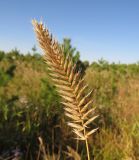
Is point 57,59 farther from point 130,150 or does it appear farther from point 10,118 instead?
→ point 10,118

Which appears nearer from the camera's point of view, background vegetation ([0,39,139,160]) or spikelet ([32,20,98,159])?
spikelet ([32,20,98,159])

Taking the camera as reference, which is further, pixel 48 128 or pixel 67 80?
pixel 48 128

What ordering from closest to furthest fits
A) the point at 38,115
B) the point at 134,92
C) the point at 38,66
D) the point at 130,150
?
the point at 130,150, the point at 38,115, the point at 134,92, the point at 38,66

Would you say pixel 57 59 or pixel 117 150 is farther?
pixel 117 150

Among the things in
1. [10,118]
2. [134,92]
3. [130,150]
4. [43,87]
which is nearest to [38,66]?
[134,92]

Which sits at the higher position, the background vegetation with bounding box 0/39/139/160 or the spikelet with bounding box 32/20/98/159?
the spikelet with bounding box 32/20/98/159

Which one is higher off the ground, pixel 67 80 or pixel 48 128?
pixel 67 80

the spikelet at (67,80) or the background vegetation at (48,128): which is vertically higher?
the spikelet at (67,80)

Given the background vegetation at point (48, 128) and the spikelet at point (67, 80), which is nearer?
the spikelet at point (67, 80)
